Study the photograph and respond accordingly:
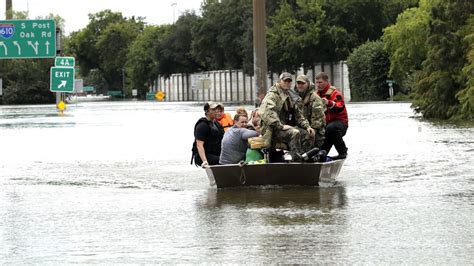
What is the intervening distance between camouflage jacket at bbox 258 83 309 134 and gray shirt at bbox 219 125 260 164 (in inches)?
24.1

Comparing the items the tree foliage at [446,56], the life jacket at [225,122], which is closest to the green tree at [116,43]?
the tree foliage at [446,56]

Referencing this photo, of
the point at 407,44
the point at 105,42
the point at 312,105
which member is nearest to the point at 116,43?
the point at 105,42

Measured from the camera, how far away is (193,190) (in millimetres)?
17375

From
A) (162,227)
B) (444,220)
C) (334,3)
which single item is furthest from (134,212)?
(334,3)

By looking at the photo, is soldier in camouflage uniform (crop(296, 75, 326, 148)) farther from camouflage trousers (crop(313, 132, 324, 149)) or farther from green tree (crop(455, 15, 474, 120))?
green tree (crop(455, 15, 474, 120))

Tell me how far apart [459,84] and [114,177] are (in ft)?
87.9

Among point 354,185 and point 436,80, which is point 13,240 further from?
point 436,80

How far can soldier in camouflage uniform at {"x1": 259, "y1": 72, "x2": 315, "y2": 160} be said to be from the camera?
16.6m

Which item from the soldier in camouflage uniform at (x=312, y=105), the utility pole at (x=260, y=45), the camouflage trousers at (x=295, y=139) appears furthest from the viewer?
the utility pole at (x=260, y=45)

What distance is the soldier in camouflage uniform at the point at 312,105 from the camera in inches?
676

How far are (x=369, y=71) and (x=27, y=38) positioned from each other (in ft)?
129

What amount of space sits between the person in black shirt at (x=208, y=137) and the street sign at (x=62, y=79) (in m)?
57.2

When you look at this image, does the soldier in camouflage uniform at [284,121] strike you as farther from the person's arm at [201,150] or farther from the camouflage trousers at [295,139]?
the person's arm at [201,150]

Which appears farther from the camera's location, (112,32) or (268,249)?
(112,32)
